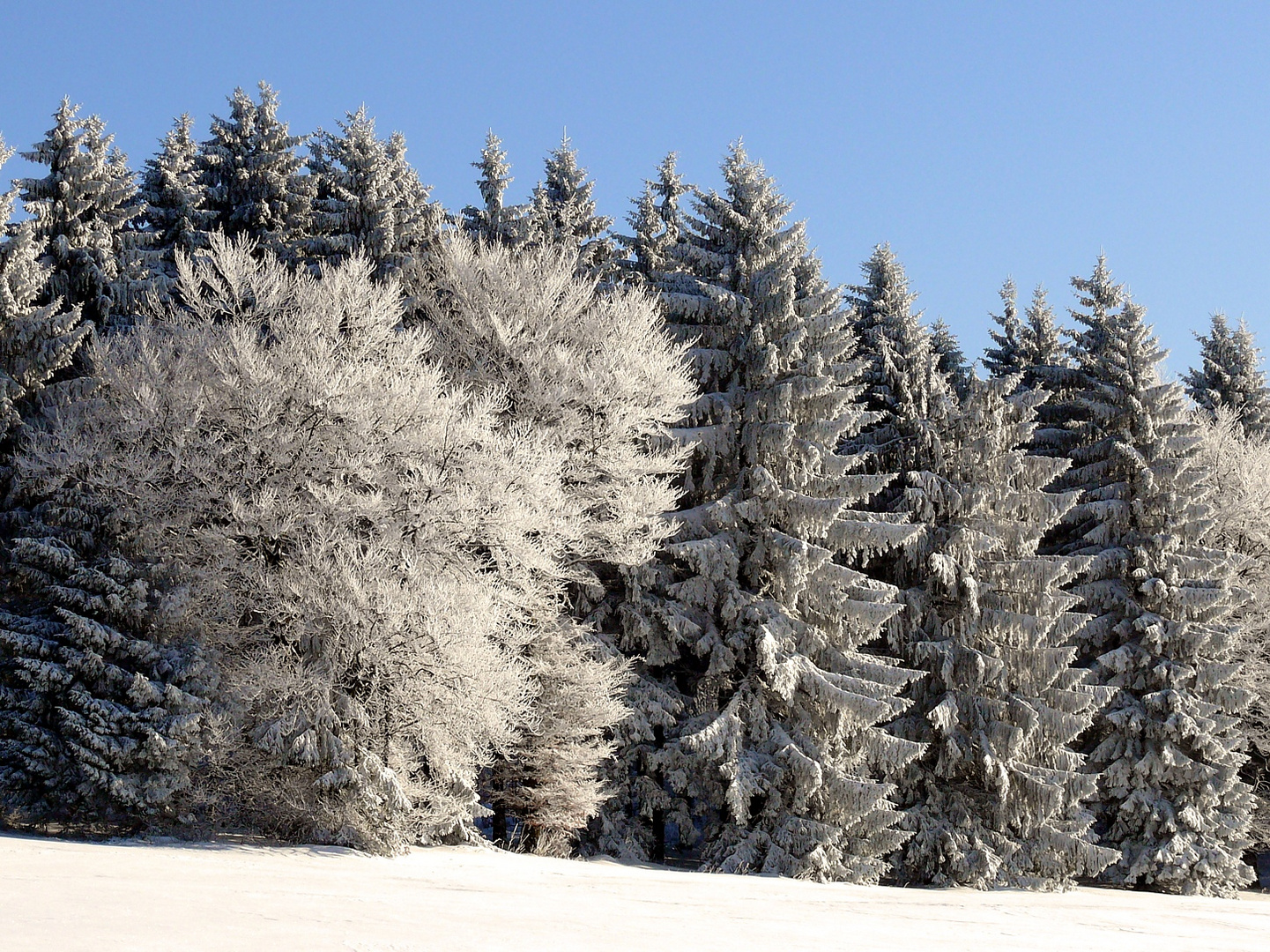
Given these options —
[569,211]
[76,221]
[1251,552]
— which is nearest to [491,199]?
[569,211]

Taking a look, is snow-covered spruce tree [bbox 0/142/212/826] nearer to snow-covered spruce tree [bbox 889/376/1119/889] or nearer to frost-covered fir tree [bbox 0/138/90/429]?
frost-covered fir tree [bbox 0/138/90/429]

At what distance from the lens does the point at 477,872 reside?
13.8 meters

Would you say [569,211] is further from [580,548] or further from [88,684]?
[88,684]

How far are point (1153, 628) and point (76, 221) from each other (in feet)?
90.9

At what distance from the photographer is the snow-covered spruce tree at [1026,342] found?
1304 inches

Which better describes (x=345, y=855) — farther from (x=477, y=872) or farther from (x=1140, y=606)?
(x=1140, y=606)

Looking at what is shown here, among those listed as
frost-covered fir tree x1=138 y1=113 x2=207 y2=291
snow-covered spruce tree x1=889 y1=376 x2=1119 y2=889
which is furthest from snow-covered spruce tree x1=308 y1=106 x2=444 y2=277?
snow-covered spruce tree x1=889 y1=376 x2=1119 y2=889

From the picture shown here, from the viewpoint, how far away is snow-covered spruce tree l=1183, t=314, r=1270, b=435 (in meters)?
39.8

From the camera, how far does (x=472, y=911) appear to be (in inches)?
381

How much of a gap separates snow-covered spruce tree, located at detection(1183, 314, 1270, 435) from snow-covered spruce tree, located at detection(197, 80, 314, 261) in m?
34.0

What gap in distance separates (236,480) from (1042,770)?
18043 millimetres

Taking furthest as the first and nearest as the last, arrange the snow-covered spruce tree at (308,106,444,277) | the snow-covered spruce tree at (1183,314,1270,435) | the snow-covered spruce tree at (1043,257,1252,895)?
the snow-covered spruce tree at (1183,314,1270,435) → the snow-covered spruce tree at (308,106,444,277) → the snow-covered spruce tree at (1043,257,1252,895)

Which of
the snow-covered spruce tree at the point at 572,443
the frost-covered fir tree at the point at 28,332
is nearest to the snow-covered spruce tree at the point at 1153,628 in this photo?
the snow-covered spruce tree at the point at 572,443

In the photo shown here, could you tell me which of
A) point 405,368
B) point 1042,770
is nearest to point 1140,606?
point 1042,770
